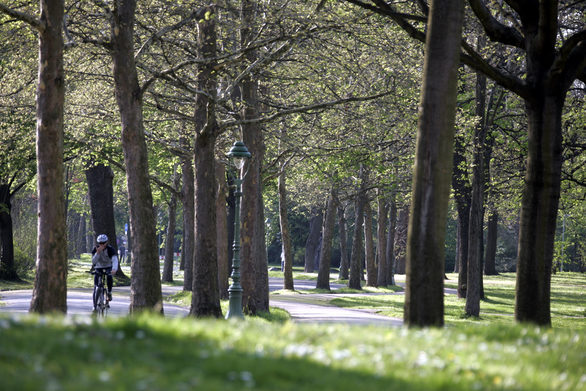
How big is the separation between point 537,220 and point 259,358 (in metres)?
7.18

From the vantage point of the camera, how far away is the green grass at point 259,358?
4.29 m

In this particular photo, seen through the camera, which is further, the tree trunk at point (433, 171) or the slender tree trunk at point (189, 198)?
the slender tree trunk at point (189, 198)

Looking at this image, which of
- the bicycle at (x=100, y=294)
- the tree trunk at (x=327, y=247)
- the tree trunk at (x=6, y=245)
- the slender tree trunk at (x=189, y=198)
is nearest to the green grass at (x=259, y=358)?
the bicycle at (x=100, y=294)

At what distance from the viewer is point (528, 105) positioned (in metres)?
11.6

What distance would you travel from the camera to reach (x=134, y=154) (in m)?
14.1

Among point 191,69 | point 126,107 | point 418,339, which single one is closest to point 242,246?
point 191,69

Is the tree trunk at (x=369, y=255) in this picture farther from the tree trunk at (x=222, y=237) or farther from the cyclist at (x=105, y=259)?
the cyclist at (x=105, y=259)

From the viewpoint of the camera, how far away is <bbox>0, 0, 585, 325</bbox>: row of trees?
922cm

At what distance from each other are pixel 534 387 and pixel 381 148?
63.4 ft

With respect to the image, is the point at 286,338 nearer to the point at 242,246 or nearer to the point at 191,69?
the point at 242,246

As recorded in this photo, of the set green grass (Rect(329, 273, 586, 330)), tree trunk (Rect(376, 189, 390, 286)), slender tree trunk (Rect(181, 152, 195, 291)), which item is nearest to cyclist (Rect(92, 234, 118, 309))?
green grass (Rect(329, 273, 586, 330))

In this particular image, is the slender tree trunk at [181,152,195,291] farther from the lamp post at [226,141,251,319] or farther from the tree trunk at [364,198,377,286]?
the tree trunk at [364,198,377,286]

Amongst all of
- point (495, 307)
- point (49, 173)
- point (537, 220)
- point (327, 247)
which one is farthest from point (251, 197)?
point (327, 247)

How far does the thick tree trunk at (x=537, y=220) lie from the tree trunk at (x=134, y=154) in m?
7.14
